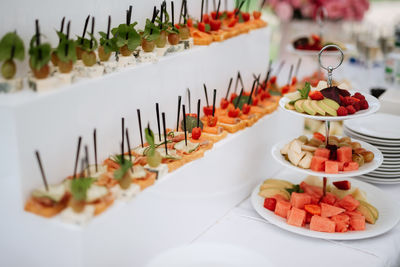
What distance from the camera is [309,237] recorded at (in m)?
2.05

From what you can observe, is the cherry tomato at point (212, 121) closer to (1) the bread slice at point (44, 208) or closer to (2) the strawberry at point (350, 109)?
(2) the strawberry at point (350, 109)

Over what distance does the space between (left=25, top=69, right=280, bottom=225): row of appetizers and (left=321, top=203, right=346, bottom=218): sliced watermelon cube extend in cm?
51

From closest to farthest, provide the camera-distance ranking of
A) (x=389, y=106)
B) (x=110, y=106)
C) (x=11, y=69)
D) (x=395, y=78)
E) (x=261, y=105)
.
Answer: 1. (x=11, y=69)
2. (x=110, y=106)
3. (x=261, y=105)
4. (x=389, y=106)
5. (x=395, y=78)

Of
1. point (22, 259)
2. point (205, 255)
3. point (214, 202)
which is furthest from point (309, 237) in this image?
point (22, 259)

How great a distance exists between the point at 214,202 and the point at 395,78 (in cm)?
238

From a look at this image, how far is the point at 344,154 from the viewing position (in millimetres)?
2041

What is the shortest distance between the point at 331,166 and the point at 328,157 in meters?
0.06

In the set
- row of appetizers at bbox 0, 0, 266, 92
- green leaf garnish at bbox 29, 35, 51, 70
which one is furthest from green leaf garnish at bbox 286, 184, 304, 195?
green leaf garnish at bbox 29, 35, 51, 70

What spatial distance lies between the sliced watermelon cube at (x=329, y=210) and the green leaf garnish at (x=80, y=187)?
98 centimetres

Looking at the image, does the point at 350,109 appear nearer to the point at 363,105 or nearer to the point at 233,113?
the point at 363,105

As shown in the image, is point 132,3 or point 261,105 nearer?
point 132,3

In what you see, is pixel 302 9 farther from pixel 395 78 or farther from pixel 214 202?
pixel 214 202

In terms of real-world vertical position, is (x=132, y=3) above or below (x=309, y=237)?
above

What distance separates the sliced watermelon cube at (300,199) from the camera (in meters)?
2.13
